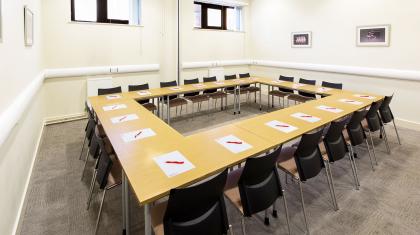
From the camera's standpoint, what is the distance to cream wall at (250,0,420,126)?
4828 millimetres

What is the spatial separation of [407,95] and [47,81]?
7.17 m

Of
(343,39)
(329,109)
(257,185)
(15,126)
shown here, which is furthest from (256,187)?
(343,39)

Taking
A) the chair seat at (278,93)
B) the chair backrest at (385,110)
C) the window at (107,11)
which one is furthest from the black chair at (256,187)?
the window at (107,11)

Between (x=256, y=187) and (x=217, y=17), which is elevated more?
(x=217, y=17)

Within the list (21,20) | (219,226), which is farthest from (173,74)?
(219,226)

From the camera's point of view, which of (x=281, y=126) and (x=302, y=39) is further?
(x=302, y=39)

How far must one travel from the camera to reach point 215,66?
772cm

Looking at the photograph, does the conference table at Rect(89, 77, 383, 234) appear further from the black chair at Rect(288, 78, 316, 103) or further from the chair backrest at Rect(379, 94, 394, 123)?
the black chair at Rect(288, 78, 316, 103)

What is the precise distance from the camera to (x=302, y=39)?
6746 millimetres

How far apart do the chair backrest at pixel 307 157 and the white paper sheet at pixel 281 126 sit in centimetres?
31

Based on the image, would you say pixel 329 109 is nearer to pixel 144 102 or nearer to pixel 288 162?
pixel 288 162

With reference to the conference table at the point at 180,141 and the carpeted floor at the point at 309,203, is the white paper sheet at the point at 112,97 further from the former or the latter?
the carpeted floor at the point at 309,203

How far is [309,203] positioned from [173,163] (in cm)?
156

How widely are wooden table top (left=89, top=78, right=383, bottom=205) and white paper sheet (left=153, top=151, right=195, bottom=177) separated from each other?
3 centimetres
